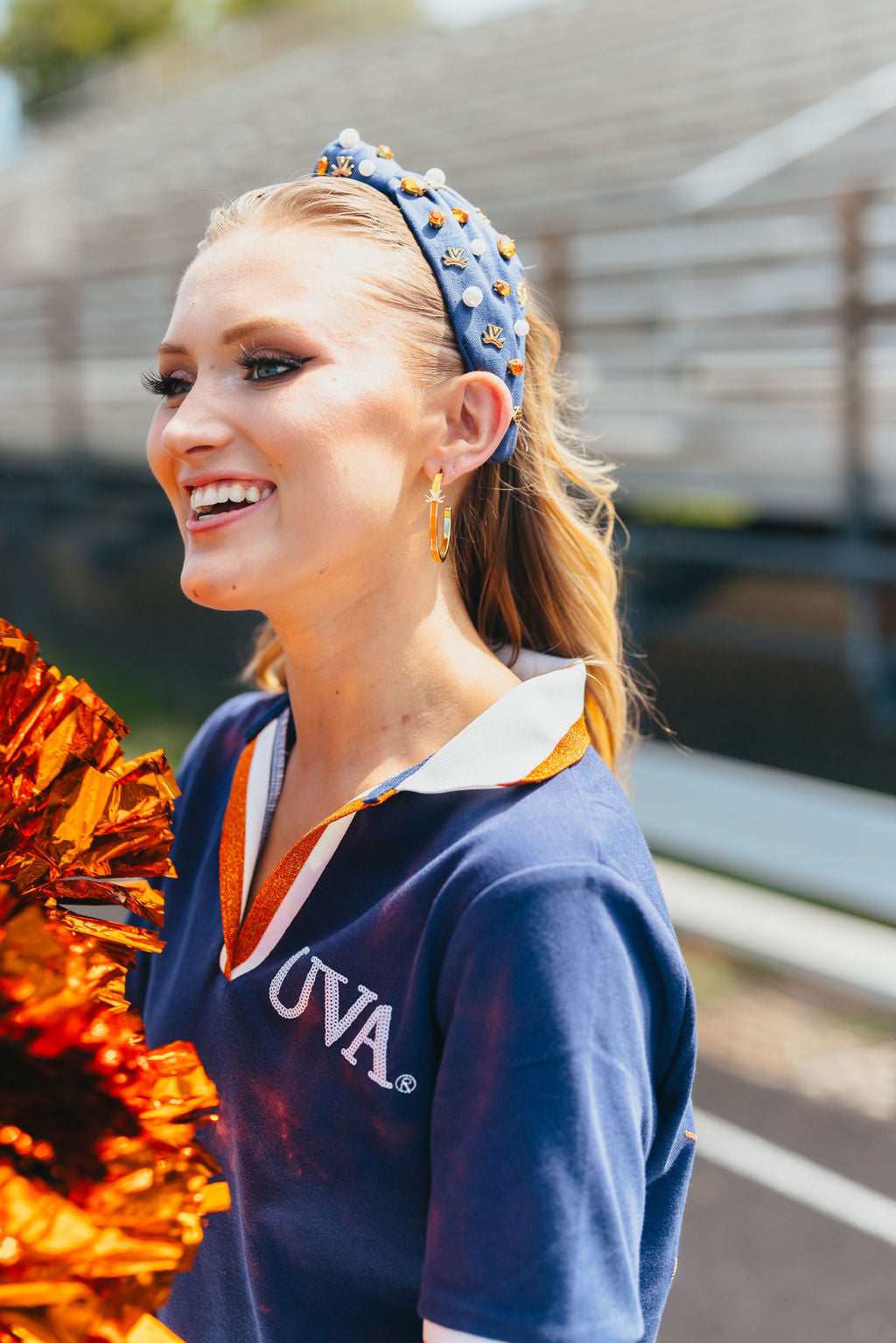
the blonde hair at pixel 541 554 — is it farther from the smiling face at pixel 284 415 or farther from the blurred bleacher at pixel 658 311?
the blurred bleacher at pixel 658 311

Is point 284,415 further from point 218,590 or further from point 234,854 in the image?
point 234,854

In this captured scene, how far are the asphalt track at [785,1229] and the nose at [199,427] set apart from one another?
2231 mm

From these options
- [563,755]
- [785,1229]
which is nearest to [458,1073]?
[563,755]

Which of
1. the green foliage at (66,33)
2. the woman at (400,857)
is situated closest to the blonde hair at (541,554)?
the woman at (400,857)

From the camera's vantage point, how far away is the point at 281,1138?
3.52 ft

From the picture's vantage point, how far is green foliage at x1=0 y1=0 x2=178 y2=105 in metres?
36.4

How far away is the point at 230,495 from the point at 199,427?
63mm

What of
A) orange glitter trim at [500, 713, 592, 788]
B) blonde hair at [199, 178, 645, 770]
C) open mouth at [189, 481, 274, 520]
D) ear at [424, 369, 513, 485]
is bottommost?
orange glitter trim at [500, 713, 592, 788]

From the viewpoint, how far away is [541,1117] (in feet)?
2.95

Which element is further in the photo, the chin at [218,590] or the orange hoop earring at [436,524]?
the orange hoop earring at [436,524]

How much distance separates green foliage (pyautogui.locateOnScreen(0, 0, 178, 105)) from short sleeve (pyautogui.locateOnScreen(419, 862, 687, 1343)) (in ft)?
Result: 131

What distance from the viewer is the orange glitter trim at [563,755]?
41.4 inches

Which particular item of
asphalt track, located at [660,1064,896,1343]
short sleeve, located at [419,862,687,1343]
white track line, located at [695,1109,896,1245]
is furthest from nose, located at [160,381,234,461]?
white track line, located at [695,1109,896,1245]

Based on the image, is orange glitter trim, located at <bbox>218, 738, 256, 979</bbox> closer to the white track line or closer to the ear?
the ear
